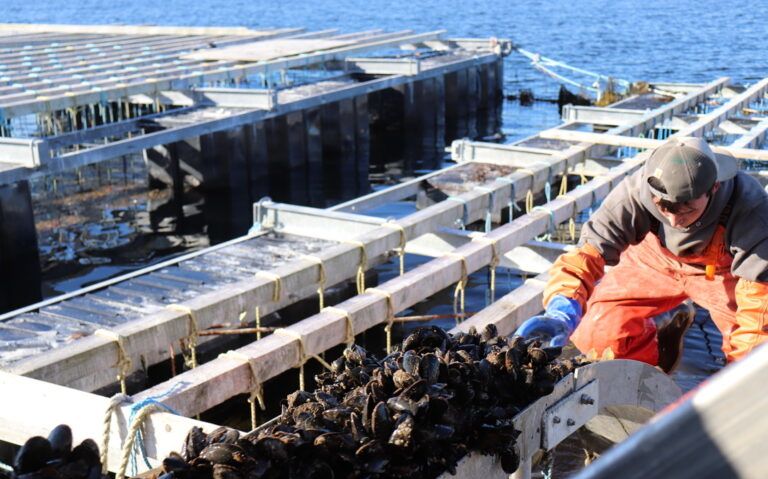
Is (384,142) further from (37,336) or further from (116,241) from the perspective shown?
(37,336)

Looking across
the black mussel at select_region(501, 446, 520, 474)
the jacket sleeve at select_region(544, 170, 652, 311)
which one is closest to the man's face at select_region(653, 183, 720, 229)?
the jacket sleeve at select_region(544, 170, 652, 311)

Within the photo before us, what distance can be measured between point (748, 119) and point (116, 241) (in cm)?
1094

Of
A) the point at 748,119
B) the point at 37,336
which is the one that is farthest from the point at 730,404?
the point at 748,119

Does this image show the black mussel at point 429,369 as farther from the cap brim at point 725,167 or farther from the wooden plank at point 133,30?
the wooden plank at point 133,30

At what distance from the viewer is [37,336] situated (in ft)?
24.5

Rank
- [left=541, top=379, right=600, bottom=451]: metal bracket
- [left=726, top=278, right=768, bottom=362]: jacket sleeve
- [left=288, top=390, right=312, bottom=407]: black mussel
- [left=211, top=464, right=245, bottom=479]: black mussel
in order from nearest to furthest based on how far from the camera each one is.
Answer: [left=211, top=464, right=245, bottom=479]: black mussel < [left=288, top=390, right=312, bottom=407]: black mussel < [left=541, top=379, right=600, bottom=451]: metal bracket < [left=726, top=278, right=768, bottom=362]: jacket sleeve

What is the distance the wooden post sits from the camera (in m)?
12.6

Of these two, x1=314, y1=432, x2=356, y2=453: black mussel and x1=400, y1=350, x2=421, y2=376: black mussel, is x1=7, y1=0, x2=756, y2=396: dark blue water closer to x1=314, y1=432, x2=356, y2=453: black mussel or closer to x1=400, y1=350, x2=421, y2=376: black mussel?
x1=400, y1=350, x2=421, y2=376: black mussel

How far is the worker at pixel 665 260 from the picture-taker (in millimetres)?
5203

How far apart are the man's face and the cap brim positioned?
70mm

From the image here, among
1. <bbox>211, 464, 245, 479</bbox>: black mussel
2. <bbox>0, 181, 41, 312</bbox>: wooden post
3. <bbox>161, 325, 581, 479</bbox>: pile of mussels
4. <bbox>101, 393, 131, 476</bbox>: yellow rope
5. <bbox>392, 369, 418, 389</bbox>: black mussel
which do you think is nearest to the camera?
<bbox>211, 464, 245, 479</bbox>: black mussel

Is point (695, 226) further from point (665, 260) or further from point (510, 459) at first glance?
point (510, 459)

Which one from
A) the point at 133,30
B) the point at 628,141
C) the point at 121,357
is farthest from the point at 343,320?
the point at 133,30

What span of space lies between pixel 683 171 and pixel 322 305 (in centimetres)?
367
